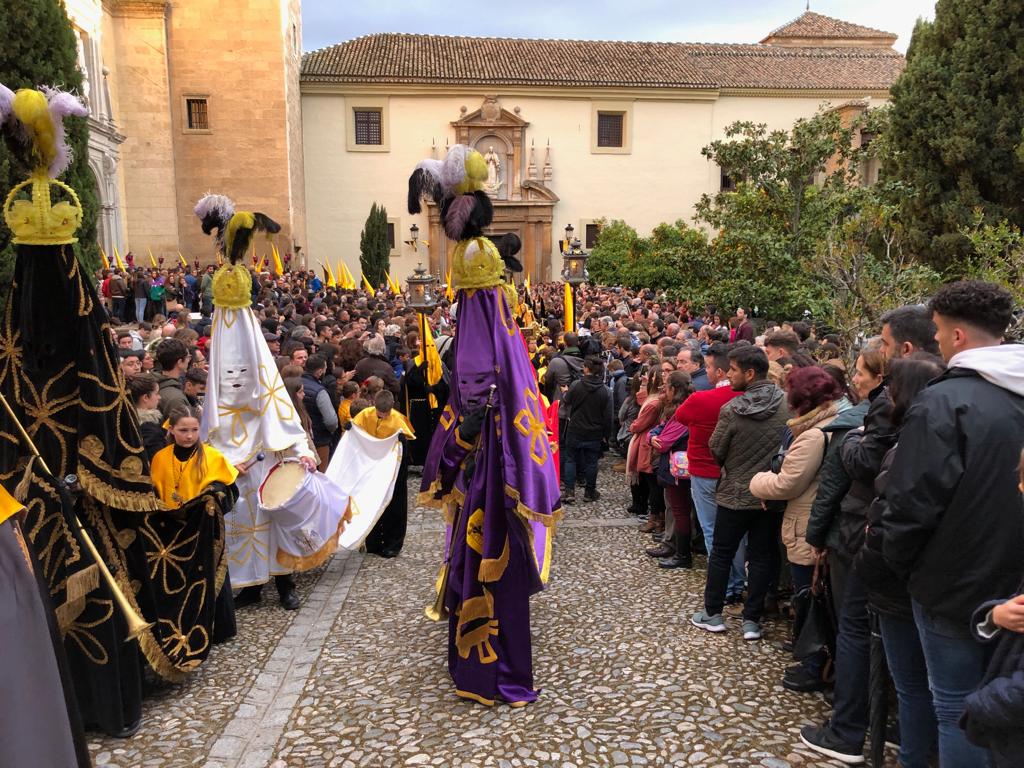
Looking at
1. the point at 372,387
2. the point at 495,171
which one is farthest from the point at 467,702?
the point at 495,171

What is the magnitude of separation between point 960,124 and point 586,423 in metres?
11.1

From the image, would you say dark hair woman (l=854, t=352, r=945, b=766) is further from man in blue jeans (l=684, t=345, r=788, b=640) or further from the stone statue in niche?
the stone statue in niche

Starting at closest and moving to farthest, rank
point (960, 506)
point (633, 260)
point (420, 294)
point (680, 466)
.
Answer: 1. point (960, 506)
2. point (680, 466)
3. point (420, 294)
4. point (633, 260)

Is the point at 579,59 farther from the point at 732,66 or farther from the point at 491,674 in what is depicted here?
the point at 491,674

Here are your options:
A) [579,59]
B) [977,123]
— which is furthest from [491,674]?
[579,59]

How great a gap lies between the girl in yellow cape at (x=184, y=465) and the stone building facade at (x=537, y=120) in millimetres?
27630

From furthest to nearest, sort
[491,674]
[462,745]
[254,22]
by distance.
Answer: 1. [254,22]
2. [491,674]
3. [462,745]

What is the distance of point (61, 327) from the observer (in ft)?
12.7

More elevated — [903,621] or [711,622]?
[903,621]

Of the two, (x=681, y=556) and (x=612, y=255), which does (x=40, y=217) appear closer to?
(x=681, y=556)

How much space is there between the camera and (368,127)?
33844 mm

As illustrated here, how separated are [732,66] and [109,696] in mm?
38206

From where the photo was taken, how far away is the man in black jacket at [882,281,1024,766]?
104 inches

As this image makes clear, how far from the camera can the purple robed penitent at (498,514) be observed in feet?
13.6
